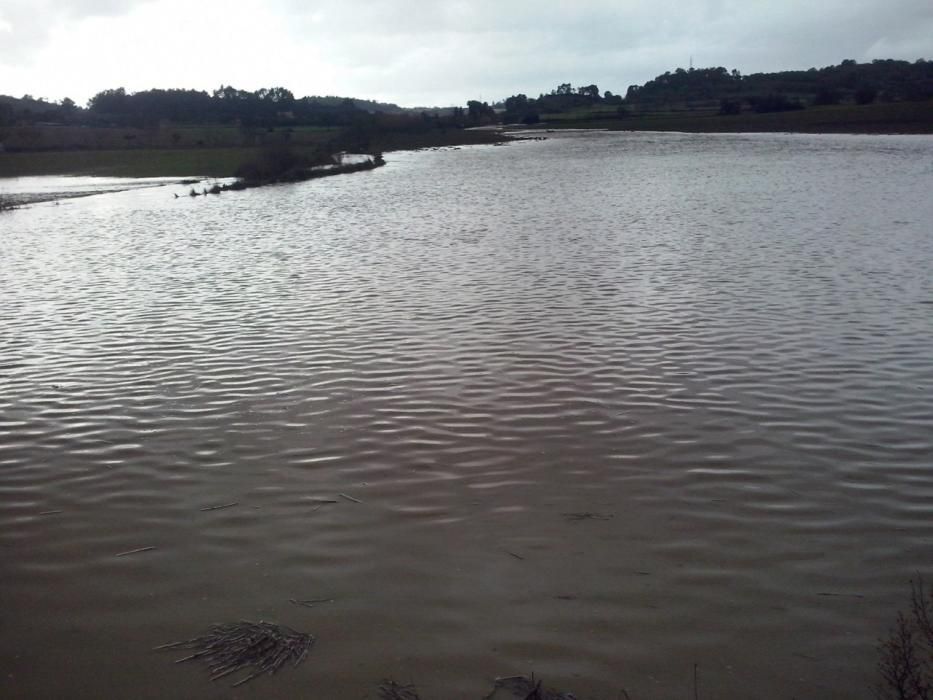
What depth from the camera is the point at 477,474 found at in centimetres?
640

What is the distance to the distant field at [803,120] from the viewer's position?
7038 cm

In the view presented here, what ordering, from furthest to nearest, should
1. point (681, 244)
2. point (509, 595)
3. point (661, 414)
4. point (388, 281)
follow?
point (681, 244) → point (388, 281) → point (661, 414) → point (509, 595)

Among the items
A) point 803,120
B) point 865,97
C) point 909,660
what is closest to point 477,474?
point 909,660

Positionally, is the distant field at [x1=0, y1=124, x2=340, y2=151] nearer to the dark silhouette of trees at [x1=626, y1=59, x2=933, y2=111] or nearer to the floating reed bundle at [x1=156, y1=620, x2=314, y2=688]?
the dark silhouette of trees at [x1=626, y1=59, x2=933, y2=111]

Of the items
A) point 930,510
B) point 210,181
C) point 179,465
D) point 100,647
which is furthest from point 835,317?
point 210,181

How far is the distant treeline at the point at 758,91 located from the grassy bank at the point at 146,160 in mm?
55363

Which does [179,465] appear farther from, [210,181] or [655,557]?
[210,181]

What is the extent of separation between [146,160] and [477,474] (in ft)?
219

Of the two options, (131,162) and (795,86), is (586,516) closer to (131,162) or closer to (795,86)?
(131,162)

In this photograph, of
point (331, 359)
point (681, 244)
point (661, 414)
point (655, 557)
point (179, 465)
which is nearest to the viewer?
point (655, 557)

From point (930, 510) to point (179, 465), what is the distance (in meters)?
5.92

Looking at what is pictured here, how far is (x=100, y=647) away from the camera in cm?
445

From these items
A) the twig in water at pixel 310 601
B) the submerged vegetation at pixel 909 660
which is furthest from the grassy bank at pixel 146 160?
the submerged vegetation at pixel 909 660

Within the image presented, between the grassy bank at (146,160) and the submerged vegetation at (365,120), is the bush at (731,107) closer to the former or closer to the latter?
the submerged vegetation at (365,120)
